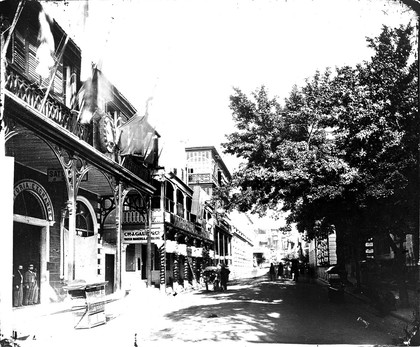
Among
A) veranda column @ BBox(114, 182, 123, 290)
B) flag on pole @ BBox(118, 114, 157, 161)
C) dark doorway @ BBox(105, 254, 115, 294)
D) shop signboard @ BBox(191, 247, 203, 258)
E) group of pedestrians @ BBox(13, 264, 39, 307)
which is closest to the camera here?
group of pedestrians @ BBox(13, 264, 39, 307)

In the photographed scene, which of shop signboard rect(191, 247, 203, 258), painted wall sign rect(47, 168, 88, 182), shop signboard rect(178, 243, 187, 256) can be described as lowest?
shop signboard rect(191, 247, 203, 258)

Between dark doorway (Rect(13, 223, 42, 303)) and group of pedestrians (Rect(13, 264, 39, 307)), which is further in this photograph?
dark doorway (Rect(13, 223, 42, 303))

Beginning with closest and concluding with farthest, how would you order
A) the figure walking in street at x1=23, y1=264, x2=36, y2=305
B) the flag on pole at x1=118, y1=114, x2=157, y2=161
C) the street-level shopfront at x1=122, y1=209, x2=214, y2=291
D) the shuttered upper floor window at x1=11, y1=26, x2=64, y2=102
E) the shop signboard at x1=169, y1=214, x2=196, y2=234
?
1. the shuttered upper floor window at x1=11, y1=26, x2=64, y2=102
2. the figure walking in street at x1=23, y1=264, x2=36, y2=305
3. the flag on pole at x1=118, y1=114, x2=157, y2=161
4. the street-level shopfront at x1=122, y1=209, x2=214, y2=291
5. the shop signboard at x1=169, y1=214, x2=196, y2=234

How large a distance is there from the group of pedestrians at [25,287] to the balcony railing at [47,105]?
483 centimetres

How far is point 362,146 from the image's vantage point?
11.3 meters

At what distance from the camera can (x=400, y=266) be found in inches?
531

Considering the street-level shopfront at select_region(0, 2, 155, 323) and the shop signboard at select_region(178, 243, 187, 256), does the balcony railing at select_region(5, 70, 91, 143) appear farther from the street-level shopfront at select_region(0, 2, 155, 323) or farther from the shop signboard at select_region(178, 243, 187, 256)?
the shop signboard at select_region(178, 243, 187, 256)

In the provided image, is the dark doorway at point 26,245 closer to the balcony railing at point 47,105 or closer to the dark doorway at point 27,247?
the dark doorway at point 27,247

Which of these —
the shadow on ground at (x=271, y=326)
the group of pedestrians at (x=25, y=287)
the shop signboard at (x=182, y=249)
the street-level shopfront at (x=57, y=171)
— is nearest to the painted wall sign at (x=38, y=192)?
the street-level shopfront at (x=57, y=171)

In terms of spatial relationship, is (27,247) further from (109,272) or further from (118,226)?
(109,272)

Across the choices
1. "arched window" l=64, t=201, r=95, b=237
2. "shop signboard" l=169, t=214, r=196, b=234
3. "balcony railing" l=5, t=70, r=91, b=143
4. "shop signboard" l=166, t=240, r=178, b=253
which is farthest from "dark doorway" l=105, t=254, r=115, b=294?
"balcony railing" l=5, t=70, r=91, b=143

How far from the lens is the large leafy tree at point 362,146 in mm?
9953

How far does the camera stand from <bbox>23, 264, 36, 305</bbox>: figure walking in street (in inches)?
602

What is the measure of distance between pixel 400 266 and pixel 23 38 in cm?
1305
